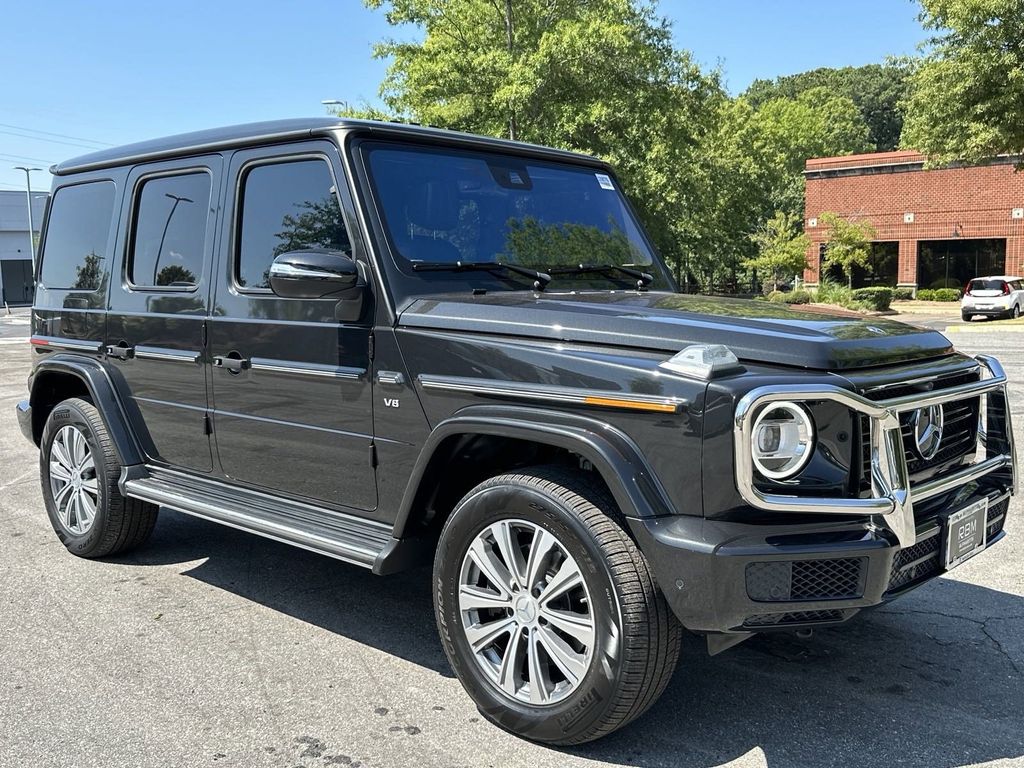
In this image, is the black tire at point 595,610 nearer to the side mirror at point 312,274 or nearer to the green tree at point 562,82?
the side mirror at point 312,274

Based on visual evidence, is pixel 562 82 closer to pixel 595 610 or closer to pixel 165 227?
pixel 165 227

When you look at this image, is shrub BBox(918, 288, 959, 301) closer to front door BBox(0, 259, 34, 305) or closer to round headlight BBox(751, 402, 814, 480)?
round headlight BBox(751, 402, 814, 480)

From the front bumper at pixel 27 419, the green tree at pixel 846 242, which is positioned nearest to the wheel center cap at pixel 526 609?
the front bumper at pixel 27 419

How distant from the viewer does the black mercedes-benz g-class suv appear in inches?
108

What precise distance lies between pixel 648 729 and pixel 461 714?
2.20ft

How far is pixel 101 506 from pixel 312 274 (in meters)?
2.41

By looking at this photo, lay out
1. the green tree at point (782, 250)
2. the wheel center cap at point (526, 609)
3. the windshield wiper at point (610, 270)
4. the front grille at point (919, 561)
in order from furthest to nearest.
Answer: the green tree at point (782, 250)
the windshield wiper at point (610, 270)
the wheel center cap at point (526, 609)
the front grille at point (919, 561)

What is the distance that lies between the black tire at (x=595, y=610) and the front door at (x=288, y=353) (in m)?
0.80

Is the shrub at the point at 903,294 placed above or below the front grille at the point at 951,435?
below

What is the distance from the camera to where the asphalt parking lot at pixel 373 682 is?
3.07 m

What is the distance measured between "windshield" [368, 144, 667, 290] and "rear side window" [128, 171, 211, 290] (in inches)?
46.5

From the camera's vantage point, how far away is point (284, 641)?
4059 millimetres

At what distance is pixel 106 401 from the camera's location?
16.3 ft

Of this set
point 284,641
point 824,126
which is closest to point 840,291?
point 824,126
